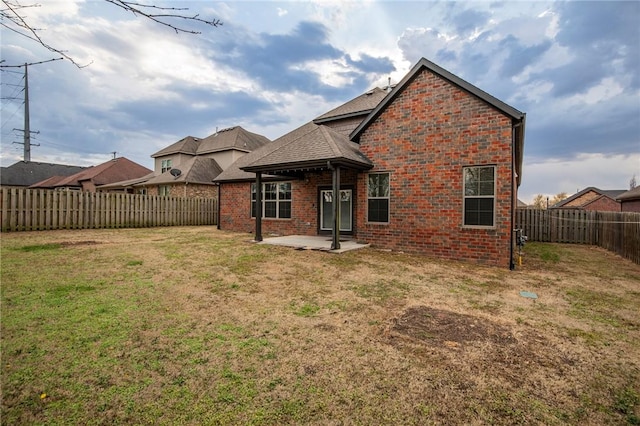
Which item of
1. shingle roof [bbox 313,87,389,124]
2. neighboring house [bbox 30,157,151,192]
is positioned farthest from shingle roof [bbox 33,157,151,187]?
shingle roof [bbox 313,87,389,124]

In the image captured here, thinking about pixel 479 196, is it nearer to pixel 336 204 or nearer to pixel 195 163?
pixel 336 204

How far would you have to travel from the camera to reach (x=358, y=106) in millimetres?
14836

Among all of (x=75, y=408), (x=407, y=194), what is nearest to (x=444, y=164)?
(x=407, y=194)

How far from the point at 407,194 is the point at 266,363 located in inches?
302

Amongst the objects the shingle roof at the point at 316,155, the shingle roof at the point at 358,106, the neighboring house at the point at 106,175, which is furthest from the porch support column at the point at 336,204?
the neighboring house at the point at 106,175

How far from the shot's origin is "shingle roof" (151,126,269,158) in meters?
27.2

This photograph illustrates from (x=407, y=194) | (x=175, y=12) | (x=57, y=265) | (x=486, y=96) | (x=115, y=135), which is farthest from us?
(x=115, y=135)

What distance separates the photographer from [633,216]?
9.20 m

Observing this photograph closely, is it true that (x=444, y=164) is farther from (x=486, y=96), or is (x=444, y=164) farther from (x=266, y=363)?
(x=266, y=363)

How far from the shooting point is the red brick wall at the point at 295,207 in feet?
40.6

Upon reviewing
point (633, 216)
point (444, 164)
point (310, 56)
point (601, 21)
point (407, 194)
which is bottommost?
point (633, 216)

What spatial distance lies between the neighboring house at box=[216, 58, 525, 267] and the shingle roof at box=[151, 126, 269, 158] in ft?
58.4

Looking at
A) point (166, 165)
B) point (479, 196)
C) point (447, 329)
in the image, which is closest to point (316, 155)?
point (479, 196)

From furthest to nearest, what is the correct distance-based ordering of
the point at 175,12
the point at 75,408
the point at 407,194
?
the point at 407,194 → the point at 175,12 → the point at 75,408
